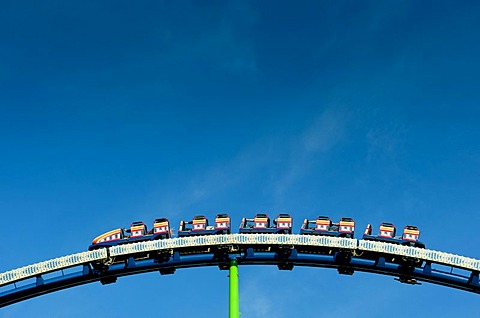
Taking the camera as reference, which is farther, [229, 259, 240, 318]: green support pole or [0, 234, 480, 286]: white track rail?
[0, 234, 480, 286]: white track rail

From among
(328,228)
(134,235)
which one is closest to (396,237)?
(328,228)

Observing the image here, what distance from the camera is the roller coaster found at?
3797cm

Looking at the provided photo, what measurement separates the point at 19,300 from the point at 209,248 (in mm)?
9000

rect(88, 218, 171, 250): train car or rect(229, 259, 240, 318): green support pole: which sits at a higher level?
rect(88, 218, 171, 250): train car

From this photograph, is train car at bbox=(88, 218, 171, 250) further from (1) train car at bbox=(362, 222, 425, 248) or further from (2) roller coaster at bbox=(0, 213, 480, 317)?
(1) train car at bbox=(362, 222, 425, 248)

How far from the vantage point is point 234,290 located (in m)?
37.0

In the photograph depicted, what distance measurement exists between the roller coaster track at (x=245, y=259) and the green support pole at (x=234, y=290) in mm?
352

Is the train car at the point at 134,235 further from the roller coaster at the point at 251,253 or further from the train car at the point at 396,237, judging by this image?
the train car at the point at 396,237

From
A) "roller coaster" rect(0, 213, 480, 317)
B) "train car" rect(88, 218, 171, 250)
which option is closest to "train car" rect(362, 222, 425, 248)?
"roller coaster" rect(0, 213, 480, 317)

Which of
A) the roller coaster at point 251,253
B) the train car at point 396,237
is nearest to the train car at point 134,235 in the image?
the roller coaster at point 251,253

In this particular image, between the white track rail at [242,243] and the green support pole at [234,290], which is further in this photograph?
the white track rail at [242,243]

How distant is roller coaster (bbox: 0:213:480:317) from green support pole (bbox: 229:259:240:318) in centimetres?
9

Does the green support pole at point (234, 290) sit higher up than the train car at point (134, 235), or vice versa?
the train car at point (134, 235)

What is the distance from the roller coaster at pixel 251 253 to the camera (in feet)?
125
